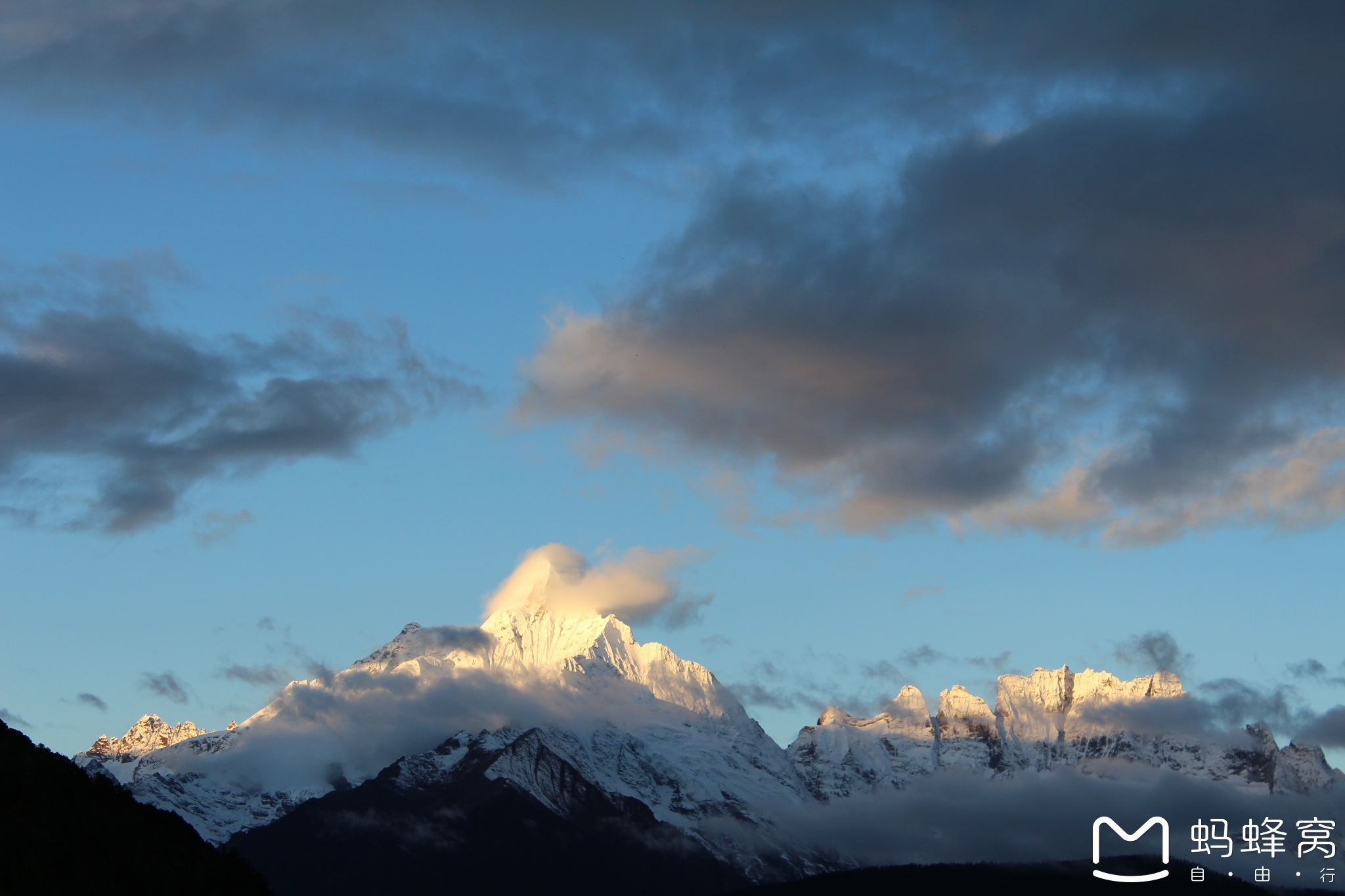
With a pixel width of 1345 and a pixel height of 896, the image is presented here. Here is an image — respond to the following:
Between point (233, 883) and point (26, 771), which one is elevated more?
point (26, 771)

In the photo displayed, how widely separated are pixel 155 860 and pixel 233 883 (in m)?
6.84

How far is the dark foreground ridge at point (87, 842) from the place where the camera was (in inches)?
5079

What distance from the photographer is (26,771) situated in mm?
147125

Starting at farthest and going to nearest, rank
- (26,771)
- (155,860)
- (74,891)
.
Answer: (26,771), (155,860), (74,891)

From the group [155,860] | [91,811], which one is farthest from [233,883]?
[91,811]

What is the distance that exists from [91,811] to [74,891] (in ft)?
57.9

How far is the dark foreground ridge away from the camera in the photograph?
423 feet

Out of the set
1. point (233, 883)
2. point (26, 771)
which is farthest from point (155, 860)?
point (26, 771)

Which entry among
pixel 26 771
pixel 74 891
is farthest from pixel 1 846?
pixel 26 771

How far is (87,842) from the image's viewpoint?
136500 millimetres

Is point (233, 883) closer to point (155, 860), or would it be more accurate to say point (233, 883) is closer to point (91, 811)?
point (155, 860)

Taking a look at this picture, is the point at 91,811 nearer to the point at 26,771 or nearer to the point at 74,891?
the point at 26,771

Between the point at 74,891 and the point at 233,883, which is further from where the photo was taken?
the point at 233,883

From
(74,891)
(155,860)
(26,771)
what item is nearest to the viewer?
(74,891)
